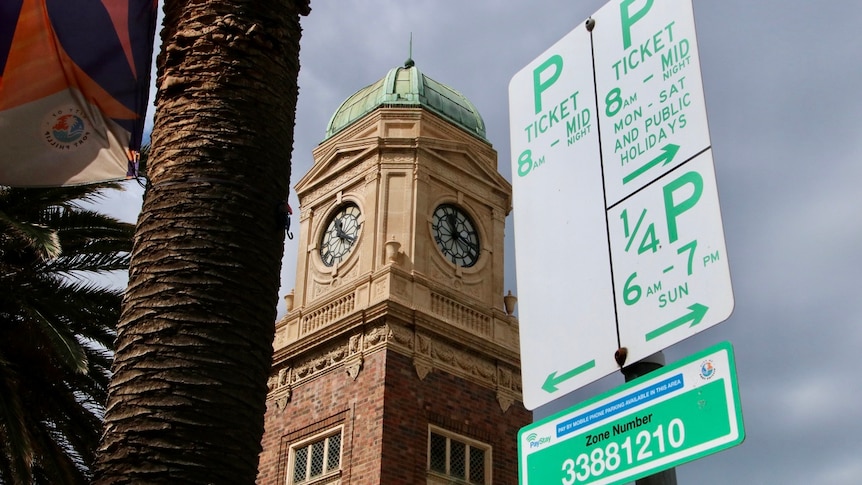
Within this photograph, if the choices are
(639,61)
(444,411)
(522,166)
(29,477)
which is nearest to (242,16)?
(522,166)

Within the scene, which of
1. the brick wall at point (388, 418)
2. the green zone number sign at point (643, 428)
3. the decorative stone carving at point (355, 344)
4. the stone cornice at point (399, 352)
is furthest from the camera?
the decorative stone carving at point (355, 344)

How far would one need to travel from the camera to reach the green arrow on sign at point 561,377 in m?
3.98

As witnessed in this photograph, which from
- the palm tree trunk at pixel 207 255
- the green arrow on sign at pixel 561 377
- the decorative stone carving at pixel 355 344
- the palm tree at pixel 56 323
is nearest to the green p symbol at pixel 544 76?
the green arrow on sign at pixel 561 377

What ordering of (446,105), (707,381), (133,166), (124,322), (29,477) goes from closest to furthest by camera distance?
(707,381), (124,322), (133,166), (29,477), (446,105)

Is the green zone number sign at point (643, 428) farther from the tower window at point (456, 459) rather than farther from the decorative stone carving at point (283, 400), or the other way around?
the decorative stone carving at point (283, 400)

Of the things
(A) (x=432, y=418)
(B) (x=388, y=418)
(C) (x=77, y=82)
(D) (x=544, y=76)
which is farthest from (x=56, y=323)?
(A) (x=432, y=418)

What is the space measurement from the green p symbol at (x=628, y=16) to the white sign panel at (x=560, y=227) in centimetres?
22

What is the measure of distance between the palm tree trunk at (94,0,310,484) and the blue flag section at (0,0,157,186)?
1.34m

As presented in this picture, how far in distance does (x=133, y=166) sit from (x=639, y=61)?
5.27 metres

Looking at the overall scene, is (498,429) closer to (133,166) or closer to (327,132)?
(327,132)

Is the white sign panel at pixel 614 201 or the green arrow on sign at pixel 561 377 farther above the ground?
the white sign panel at pixel 614 201

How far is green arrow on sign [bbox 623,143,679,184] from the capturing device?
386cm

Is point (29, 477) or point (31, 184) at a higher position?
point (31, 184)

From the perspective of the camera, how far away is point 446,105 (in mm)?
34531
